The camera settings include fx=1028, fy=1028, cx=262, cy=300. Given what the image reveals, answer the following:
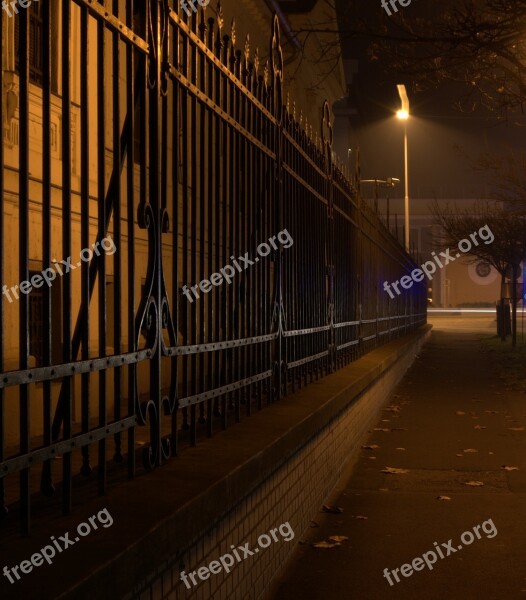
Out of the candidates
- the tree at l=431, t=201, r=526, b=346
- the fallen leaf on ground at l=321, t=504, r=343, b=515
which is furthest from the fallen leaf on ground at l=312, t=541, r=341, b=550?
the tree at l=431, t=201, r=526, b=346

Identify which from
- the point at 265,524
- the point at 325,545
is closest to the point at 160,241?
the point at 265,524

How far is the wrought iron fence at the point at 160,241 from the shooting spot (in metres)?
3.61

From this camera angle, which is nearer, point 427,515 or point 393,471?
point 427,515

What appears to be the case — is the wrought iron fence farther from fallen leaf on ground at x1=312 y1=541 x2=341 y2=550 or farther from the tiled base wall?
fallen leaf on ground at x1=312 y1=541 x2=341 y2=550

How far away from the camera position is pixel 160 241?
4.62 m

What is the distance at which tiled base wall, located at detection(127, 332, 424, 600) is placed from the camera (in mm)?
3848

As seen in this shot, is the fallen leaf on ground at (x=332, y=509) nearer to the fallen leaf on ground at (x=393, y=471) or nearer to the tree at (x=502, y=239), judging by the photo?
the fallen leaf on ground at (x=393, y=471)

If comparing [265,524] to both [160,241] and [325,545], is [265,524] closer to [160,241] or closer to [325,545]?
[325,545]

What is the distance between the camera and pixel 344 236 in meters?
11.0

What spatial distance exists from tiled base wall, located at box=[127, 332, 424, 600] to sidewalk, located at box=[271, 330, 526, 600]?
0.50 feet

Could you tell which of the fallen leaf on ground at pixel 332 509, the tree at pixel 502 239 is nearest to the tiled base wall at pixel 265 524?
the fallen leaf on ground at pixel 332 509

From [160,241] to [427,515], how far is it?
353 cm

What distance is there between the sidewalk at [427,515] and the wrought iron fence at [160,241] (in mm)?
975

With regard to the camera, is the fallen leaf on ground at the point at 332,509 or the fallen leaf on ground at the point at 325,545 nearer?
the fallen leaf on ground at the point at 325,545
